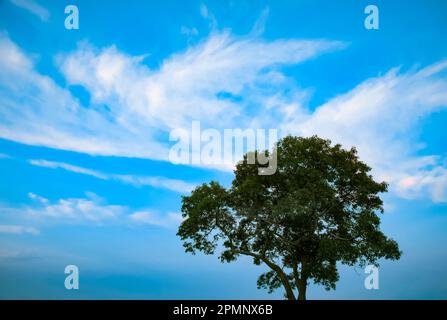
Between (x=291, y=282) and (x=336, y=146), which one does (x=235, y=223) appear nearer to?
(x=291, y=282)

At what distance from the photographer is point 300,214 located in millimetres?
29641

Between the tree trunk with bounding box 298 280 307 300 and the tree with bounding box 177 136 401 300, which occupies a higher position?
the tree with bounding box 177 136 401 300

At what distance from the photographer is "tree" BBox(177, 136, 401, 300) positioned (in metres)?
29.9

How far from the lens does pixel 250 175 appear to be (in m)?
33.9

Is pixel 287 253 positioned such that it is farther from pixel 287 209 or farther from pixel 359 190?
pixel 359 190

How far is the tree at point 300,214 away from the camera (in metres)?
29.9
